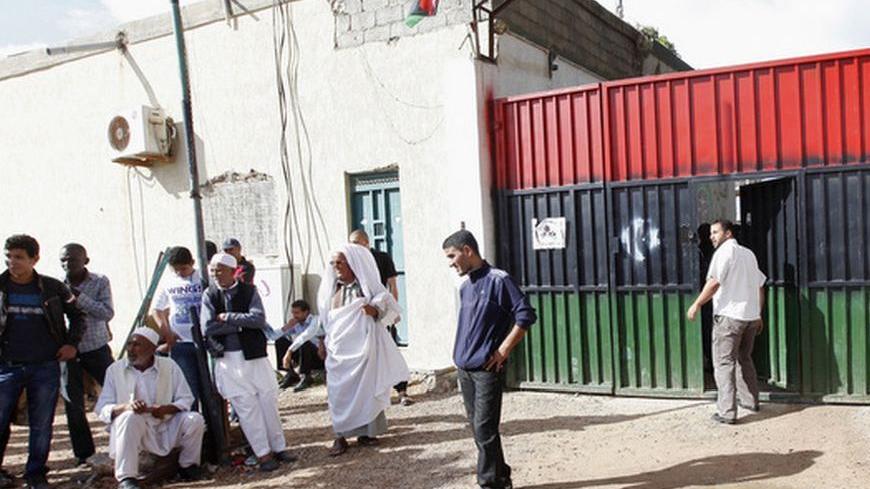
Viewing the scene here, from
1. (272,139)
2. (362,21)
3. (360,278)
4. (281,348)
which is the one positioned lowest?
(281,348)

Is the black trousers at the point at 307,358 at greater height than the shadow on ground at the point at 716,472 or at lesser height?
greater

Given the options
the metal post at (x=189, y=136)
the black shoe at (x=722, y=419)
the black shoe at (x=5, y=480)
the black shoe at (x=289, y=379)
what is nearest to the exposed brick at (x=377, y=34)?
the metal post at (x=189, y=136)

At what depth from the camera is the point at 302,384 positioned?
26.3 feet

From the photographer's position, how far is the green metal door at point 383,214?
26.4ft

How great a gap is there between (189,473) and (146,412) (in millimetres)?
659

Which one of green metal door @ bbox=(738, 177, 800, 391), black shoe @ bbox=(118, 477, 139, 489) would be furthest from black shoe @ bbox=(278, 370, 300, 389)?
green metal door @ bbox=(738, 177, 800, 391)

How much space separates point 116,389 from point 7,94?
8256 mm

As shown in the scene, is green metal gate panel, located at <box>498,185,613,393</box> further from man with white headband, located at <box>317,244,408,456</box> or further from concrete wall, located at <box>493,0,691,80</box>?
concrete wall, located at <box>493,0,691,80</box>

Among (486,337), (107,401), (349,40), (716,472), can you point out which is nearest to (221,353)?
(107,401)

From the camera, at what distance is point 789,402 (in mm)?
6117

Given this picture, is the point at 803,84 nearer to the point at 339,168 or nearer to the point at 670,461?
the point at 670,461

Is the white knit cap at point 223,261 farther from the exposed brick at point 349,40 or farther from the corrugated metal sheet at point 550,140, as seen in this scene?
the exposed brick at point 349,40

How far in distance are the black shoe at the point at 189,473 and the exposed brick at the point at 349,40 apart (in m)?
4.86

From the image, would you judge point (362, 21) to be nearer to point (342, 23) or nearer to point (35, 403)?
point (342, 23)
